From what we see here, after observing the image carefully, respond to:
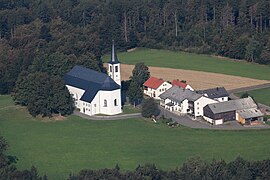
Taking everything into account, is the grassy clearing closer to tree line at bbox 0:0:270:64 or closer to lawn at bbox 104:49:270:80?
lawn at bbox 104:49:270:80

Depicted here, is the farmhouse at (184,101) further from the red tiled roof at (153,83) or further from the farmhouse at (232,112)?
the red tiled roof at (153,83)

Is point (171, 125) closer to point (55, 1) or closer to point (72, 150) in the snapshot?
point (72, 150)

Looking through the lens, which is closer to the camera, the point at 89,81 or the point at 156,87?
the point at 89,81

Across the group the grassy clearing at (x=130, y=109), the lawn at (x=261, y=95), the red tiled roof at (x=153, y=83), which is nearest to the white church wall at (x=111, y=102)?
the grassy clearing at (x=130, y=109)

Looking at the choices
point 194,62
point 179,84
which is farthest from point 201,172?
point 194,62

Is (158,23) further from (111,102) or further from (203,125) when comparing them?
(203,125)

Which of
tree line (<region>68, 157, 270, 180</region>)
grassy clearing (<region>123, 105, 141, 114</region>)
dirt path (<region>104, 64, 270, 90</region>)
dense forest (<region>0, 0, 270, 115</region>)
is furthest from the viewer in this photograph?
dense forest (<region>0, 0, 270, 115</region>)

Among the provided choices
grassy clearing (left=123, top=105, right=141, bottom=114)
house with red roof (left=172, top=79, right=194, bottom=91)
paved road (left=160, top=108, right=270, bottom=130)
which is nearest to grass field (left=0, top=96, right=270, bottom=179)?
paved road (left=160, top=108, right=270, bottom=130)
